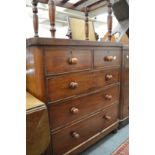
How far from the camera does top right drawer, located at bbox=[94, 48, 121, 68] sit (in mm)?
1253

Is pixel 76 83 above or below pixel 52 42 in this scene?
below

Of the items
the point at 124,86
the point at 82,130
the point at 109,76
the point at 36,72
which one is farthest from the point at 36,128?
the point at 124,86

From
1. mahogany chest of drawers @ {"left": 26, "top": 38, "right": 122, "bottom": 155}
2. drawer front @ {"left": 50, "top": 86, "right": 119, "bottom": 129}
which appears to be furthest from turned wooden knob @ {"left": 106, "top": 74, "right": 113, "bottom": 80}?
drawer front @ {"left": 50, "top": 86, "right": 119, "bottom": 129}

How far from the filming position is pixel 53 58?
936 mm

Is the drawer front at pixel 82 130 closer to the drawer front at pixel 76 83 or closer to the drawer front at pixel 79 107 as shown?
the drawer front at pixel 79 107

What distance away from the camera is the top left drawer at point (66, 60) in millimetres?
A: 921

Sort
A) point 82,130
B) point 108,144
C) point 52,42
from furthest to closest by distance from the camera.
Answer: point 108,144, point 82,130, point 52,42

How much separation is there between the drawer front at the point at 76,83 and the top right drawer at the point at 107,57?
0.07m

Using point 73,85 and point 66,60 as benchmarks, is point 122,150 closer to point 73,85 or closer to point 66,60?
point 73,85

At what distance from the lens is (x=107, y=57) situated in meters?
1.33

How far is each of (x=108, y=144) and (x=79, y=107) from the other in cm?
60

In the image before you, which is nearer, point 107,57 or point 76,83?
point 76,83

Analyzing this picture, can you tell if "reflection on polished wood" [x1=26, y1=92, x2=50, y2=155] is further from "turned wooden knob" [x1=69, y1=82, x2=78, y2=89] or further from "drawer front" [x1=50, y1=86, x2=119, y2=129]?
"turned wooden knob" [x1=69, y1=82, x2=78, y2=89]
